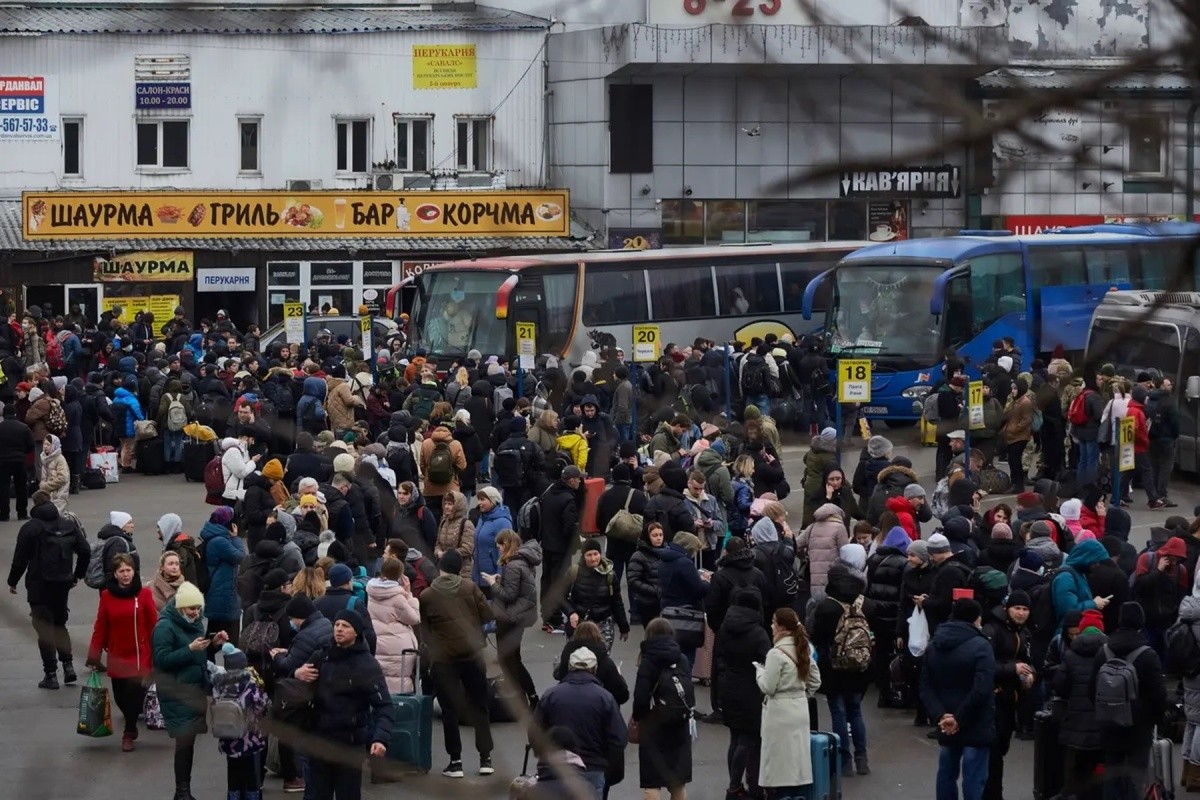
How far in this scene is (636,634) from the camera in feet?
45.5

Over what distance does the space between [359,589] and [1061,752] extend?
422 centimetres

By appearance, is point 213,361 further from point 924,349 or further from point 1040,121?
point 1040,121

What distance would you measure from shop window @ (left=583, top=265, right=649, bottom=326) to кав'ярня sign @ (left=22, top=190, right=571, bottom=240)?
5176mm

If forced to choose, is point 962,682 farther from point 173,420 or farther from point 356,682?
point 173,420

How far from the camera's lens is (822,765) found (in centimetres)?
978

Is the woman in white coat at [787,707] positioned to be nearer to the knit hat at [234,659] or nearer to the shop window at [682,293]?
the knit hat at [234,659]

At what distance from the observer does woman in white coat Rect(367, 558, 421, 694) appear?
417 inches

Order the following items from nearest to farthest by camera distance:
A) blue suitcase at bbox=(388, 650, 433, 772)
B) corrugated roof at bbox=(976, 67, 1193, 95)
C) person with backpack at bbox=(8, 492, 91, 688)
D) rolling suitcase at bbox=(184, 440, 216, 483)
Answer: corrugated roof at bbox=(976, 67, 1193, 95), blue suitcase at bbox=(388, 650, 433, 772), person with backpack at bbox=(8, 492, 91, 688), rolling suitcase at bbox=(184, 440, 216, 483)

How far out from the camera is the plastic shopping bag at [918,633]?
1098cm

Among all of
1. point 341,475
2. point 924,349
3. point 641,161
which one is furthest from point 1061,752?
point 641,161

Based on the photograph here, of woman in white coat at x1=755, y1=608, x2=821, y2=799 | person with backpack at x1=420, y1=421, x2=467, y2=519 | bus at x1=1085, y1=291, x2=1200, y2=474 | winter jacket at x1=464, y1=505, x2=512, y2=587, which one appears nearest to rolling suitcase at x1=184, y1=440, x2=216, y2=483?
person with backpack at x1=420, y1=421, x2=467, y2=519

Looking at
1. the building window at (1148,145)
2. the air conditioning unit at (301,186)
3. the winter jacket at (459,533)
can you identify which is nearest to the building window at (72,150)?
the air conditioning unit at (301,186)

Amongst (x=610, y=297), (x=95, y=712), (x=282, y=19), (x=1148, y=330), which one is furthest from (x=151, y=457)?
(x=1148, y=330)

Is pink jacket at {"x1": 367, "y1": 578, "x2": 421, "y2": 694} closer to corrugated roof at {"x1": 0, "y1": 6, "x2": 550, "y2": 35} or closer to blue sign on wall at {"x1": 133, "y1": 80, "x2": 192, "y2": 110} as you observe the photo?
blue sign on wall at {"x1": 133, "y1": 80, "x2": 192, "y2": 110}
